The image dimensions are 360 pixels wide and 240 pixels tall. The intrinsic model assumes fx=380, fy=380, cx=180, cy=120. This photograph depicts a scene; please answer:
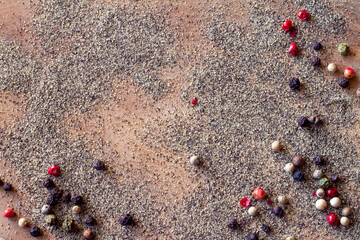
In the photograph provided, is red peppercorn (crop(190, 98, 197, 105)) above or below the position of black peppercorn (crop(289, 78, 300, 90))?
above

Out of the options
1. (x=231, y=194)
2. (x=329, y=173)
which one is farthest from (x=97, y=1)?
(x=329, y=173)

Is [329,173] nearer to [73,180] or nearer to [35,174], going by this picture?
[73,180]

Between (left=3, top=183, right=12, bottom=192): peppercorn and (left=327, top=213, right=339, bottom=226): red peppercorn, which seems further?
(left=3, top=183, right=12, bottom=192): peppercorn

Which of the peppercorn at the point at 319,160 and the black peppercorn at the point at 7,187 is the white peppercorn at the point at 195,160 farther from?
the black peppercorn at the point at 7,187

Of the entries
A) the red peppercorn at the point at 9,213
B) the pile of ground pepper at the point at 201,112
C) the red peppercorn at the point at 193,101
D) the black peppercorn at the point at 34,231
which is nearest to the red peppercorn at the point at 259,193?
the pile of ground pepper at the point at 201,112

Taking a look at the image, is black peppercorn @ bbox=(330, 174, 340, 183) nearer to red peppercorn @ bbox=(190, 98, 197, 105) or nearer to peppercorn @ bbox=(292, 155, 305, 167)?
peppercorn @ bbox=(292, 155, 305, 167)

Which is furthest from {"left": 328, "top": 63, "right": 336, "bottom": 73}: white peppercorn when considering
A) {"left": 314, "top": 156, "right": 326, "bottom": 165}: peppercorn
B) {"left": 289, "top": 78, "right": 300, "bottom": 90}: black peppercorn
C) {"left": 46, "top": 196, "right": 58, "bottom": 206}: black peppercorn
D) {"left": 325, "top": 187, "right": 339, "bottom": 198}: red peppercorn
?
{"left": 46, "top": 196, "right": 58, "bottom": 206}: black peppercorn

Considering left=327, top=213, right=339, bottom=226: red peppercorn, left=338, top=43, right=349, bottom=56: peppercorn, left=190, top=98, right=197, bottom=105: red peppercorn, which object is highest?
left=338, top=43, right=349, bottom=56: peppercorn
